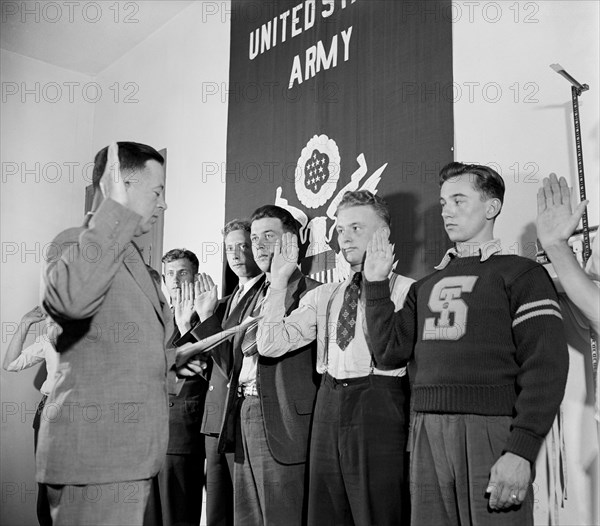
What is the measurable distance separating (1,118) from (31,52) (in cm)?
63

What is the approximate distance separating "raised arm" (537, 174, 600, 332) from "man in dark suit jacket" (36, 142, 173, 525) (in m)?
1.34

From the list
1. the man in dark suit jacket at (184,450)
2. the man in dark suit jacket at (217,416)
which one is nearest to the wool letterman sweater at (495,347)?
the man in dark suit jacket at (217,416)

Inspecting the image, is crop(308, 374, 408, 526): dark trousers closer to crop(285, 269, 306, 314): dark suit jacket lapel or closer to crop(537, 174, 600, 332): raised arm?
crop(285, 269, 306, 314): dark suit jacket lapel

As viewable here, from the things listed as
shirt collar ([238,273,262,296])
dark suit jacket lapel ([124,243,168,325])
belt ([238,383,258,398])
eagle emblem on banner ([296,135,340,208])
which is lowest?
belt ([238,383,258,398])

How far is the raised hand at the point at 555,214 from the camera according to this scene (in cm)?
230

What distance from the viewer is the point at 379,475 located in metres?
2.48

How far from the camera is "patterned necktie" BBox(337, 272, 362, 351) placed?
270 cm

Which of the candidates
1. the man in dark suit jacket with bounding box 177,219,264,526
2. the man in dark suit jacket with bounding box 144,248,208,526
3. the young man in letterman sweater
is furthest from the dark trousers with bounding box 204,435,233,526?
the young man in letterman sweater

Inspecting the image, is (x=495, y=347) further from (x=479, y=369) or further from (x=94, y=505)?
(x=94, y=505)

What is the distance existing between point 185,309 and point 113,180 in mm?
1708

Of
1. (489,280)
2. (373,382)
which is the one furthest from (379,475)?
(489,280)

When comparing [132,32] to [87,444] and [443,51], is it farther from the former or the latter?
[87,444]

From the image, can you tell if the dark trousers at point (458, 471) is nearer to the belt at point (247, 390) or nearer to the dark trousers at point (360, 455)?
the dark trousers at point (360, 455)

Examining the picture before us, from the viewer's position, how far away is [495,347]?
2.19 m
